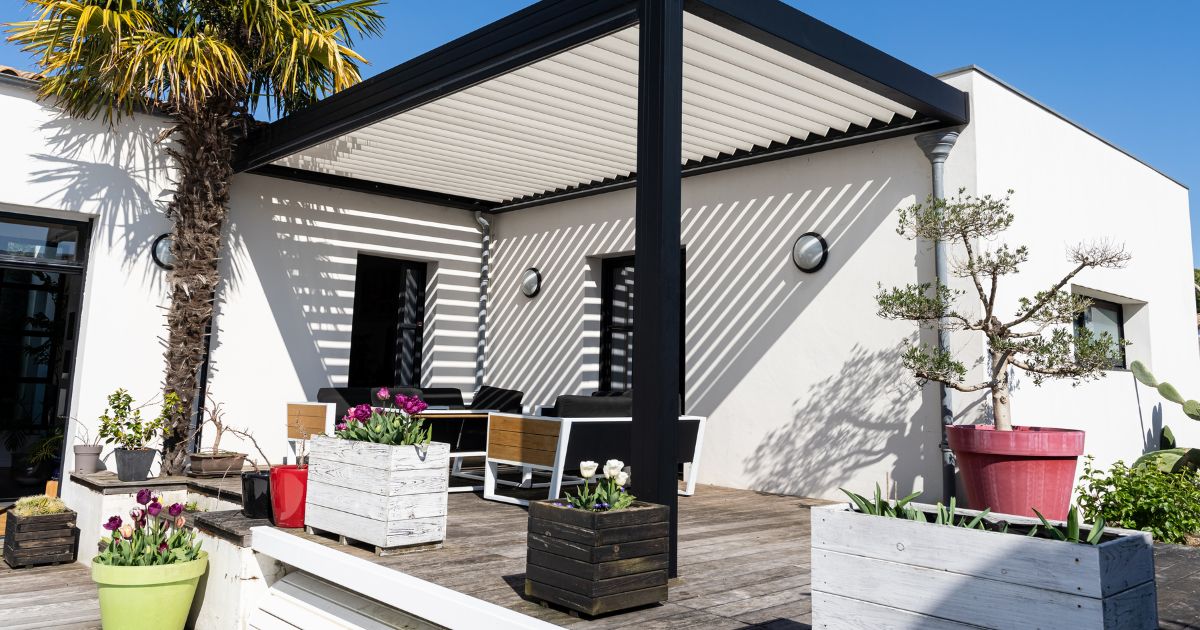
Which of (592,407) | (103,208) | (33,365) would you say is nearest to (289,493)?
(592,407)

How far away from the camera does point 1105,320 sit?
7141mm

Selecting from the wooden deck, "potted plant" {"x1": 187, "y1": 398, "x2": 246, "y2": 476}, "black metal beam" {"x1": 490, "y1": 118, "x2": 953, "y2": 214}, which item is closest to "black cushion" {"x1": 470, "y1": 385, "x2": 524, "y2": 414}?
the wooden deck

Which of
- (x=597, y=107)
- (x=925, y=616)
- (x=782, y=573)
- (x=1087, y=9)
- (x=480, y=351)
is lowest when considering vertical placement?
(x=782, y=573)

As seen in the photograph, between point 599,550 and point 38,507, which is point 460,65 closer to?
point 599,550

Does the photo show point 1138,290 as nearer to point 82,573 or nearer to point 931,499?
point 931,499

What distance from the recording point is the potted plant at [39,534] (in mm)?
5656

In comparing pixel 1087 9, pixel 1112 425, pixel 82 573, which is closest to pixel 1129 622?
pixel 1112 425

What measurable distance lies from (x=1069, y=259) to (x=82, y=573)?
737 cm

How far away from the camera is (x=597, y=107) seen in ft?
18.1

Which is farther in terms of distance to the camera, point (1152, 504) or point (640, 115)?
point (1152, 504)

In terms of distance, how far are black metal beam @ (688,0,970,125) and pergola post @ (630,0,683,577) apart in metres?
0.30

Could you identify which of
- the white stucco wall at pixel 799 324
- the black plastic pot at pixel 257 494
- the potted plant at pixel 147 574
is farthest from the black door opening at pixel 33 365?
the white stucco wall at pixel 799 324

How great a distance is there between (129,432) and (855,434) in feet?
18.1

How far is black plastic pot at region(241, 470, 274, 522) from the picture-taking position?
4184 millimetres
